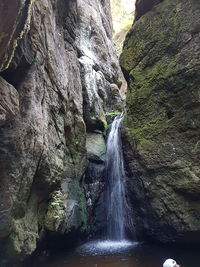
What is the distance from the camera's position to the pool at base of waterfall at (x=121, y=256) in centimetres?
914

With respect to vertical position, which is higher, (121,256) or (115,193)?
(115,193)

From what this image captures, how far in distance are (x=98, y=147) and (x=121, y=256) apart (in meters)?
6.75

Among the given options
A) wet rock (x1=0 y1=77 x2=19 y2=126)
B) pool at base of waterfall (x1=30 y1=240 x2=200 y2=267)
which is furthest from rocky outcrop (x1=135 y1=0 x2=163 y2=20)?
pool at base of waterfall (x1=30 y1=240 x2=200 y2=267)

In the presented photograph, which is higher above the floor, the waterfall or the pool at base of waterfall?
the waterfall

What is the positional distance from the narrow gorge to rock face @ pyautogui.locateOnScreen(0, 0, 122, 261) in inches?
1.5

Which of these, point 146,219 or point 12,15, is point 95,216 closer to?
point 146,219

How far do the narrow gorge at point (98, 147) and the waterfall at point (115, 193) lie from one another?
0.04 m

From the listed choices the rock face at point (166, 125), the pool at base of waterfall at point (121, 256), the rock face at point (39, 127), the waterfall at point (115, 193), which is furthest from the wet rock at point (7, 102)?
the waterfall at point (115, 193)

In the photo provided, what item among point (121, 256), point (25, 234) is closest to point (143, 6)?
point (121, 256)

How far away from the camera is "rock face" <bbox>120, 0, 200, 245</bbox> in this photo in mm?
Answer: 10562

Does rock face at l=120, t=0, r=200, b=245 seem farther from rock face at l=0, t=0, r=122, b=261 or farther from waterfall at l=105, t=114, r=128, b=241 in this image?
rock face at l=0, t=0, r=122, b=261

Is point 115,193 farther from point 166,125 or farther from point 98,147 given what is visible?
point 166,125

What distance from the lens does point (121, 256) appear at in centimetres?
988

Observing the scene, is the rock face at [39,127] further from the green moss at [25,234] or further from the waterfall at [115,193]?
the waterfall at [115,193]
